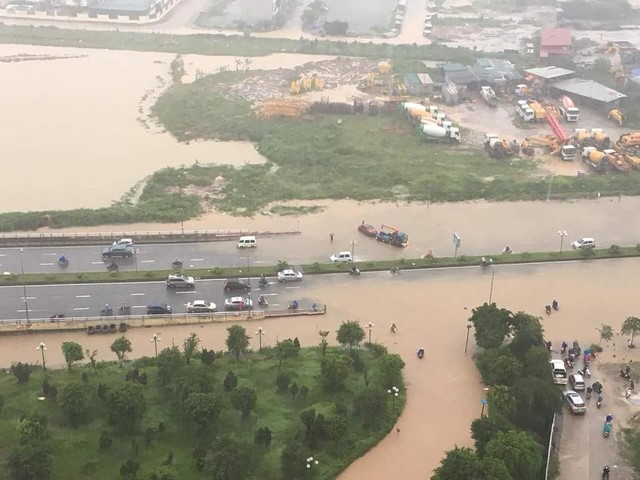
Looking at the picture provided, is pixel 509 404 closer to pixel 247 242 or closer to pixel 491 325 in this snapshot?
pixel 491 325

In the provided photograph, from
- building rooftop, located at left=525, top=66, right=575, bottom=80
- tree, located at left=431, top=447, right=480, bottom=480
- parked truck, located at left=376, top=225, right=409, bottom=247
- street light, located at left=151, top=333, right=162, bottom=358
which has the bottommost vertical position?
street light, located at left=151, top=333, right=162, bottom=358

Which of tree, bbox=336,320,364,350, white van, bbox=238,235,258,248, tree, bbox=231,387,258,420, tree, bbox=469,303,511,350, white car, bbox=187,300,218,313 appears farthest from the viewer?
white van, bbox=238,235,258,248

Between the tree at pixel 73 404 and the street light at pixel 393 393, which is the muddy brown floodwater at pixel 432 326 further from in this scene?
the tree at pixel 73 404

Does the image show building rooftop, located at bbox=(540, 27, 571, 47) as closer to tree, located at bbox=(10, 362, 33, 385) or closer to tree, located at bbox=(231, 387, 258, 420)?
tree, located at bbox=(231, 387, 258, 420)

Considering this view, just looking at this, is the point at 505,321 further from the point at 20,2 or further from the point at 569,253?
the point at 20,2

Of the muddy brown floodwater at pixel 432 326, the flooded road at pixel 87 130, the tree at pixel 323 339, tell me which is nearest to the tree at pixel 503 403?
the muddy brown floodwater at pixel 432 326

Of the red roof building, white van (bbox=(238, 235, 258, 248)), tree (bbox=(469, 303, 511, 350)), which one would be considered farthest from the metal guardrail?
the red roof building
